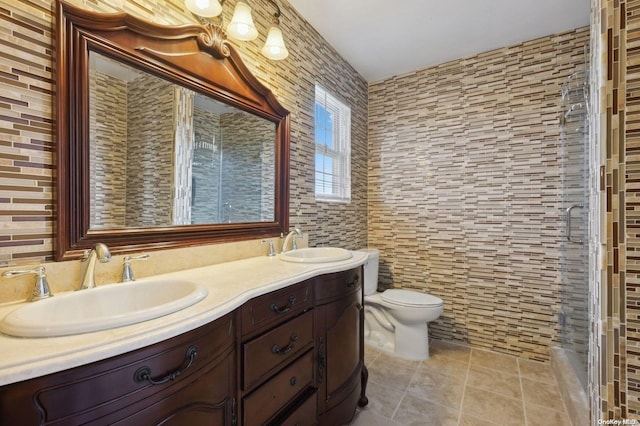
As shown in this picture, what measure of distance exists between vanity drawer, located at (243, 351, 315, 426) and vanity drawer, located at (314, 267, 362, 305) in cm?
26

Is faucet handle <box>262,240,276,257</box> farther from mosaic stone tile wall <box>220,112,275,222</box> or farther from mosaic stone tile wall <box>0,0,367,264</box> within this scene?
mosaic stone tile wall <box>0,0,367,264</box>

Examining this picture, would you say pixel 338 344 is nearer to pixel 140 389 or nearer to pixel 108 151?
pixel 140 389

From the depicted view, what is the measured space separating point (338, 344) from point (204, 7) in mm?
1710

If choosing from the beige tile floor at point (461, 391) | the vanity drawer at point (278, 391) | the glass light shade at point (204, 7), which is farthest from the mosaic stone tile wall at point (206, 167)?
the beige tile floor at point (461, 391)

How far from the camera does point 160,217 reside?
47.8 inches

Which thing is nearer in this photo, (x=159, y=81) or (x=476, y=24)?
(x=159, y=81)

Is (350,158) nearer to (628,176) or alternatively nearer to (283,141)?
(283,141)

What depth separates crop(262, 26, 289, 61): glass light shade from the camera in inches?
63.4

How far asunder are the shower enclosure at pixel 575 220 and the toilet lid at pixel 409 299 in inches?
33.5

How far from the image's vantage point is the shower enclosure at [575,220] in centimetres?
174

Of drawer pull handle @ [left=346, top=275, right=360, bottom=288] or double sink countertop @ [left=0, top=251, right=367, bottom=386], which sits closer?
double sink countertop @ [left=0, top=251, right=367, bottom=386]

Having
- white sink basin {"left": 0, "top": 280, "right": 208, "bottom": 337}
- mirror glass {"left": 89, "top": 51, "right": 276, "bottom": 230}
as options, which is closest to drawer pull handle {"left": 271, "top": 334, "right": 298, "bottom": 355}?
white sink basin {"left": 0, "top": 280, "right": 208, "bottom": 337}

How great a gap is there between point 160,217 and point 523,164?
2.57m

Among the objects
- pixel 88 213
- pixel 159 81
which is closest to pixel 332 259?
pixel 88 213
